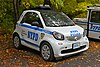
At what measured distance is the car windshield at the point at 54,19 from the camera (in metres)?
7.08

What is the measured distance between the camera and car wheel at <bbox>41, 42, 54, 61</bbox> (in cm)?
653

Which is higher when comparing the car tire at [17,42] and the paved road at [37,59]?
the car tire at [17,42]

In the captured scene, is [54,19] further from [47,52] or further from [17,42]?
[17,42]

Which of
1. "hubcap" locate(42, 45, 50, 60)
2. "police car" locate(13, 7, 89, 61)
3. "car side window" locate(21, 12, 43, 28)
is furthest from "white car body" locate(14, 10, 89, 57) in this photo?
"hubcap" locate(42, 45, 50, 60)

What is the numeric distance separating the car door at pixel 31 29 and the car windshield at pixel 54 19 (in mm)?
269

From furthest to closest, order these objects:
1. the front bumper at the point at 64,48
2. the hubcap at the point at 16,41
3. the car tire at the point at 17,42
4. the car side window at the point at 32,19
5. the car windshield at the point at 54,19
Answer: the hubcap at the point at 16,41 < the car tire at the point at 17,42 < the car side window at the point at 32,19 < the car windshield at the point at 54,19 < the front bumper at the point at 64,48

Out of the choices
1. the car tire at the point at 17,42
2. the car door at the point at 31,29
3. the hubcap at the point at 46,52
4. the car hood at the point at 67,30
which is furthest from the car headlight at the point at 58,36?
the car tire at the point at 17,42

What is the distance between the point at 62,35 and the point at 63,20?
4.06 feet

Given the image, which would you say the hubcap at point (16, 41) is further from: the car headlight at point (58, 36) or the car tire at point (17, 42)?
the car headlight at point (58, 36)

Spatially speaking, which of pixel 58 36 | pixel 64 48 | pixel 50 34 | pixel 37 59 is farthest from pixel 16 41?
pixel 64 48

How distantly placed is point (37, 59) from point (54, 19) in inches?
64.7

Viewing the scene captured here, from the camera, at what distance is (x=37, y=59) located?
6996 mm

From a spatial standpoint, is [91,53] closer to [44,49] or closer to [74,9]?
[44,49]

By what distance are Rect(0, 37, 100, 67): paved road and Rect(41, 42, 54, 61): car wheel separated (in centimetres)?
16
